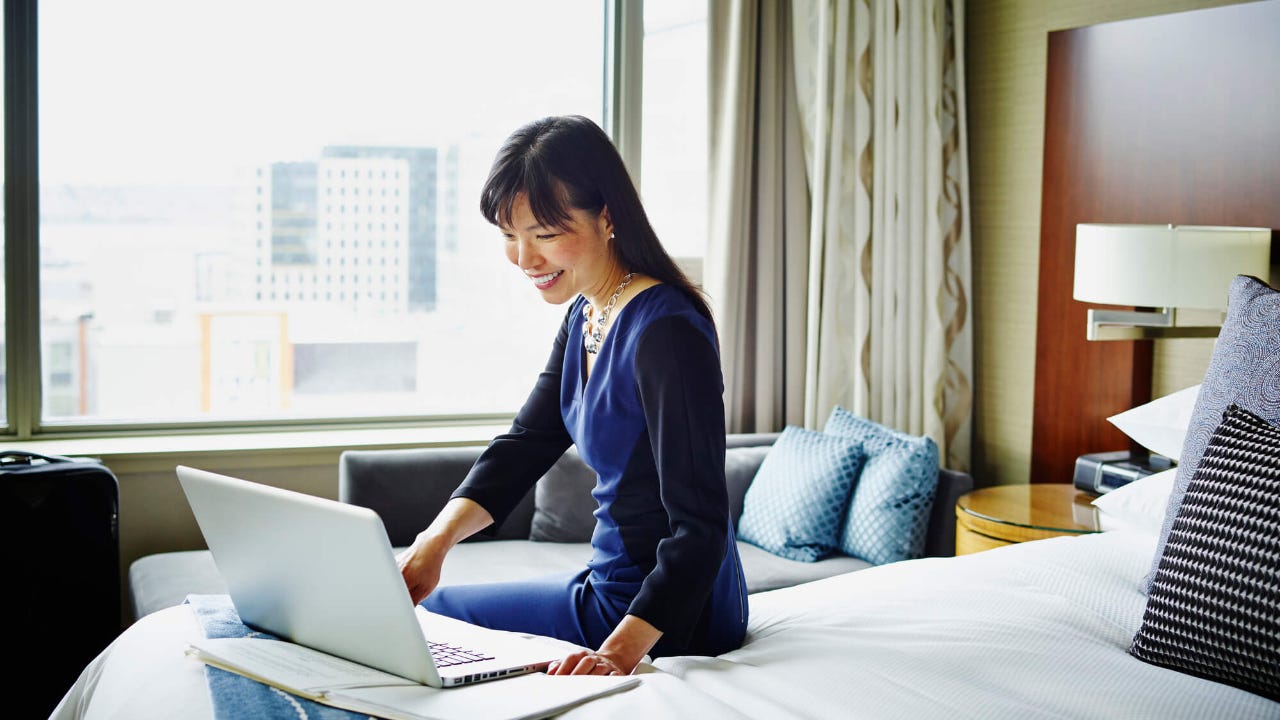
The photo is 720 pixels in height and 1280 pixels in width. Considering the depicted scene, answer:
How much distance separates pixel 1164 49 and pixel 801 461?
4.84 feet

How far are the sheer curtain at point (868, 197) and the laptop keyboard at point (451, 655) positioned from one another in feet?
7.85

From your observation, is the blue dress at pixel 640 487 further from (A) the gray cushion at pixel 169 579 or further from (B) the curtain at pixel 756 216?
(B) the curtain at pixel 756 216

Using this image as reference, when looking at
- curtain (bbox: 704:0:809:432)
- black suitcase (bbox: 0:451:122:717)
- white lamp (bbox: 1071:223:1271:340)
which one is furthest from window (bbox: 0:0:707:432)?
white lamp (bbox: 1071:223:1271:340)

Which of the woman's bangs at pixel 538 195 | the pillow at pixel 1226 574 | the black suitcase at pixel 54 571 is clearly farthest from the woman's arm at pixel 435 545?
the black suitcase at pixel 54 571

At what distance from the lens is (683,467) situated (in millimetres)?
1427

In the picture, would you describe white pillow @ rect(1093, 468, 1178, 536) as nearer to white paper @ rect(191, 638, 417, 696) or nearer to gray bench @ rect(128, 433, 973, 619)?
gray bench @ rect(128, 433, 973, 619)

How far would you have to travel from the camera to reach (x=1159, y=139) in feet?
9.67

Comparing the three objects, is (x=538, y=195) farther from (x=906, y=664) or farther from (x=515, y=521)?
(x=515, y=521)

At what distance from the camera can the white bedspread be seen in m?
1.23

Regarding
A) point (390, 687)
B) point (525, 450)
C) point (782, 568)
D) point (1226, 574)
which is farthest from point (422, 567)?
point (782, 568)

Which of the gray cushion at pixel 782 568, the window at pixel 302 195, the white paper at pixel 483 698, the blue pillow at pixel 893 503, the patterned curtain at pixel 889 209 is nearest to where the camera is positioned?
the white paper at pixel 483 698

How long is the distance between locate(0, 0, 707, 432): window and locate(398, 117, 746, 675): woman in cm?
201

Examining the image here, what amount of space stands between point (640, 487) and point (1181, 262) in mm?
1580

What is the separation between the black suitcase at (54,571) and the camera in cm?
250
